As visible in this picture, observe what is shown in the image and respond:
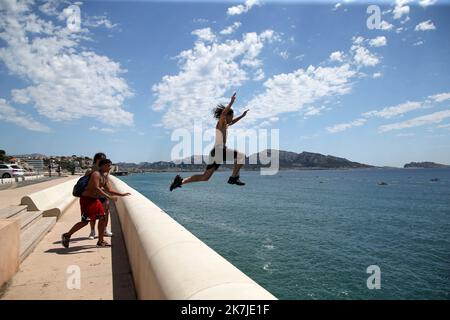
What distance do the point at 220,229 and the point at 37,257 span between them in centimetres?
2508

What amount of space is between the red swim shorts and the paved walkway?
0.64 metres

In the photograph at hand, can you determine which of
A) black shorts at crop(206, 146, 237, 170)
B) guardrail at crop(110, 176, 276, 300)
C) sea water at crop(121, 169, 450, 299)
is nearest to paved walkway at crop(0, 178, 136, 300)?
guardrail at crop(110, 176, 276, 300)

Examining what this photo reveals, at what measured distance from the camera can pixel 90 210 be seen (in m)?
6.71

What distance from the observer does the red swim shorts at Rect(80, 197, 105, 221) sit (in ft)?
22.0

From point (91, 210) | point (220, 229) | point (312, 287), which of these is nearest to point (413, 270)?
point (312, 287)

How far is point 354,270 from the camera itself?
2070 cm

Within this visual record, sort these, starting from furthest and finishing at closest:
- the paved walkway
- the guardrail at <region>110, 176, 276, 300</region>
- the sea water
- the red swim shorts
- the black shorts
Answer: the sea water
the red swim shorts
the black shorts
the paved walkway
the guardrail at <region>110, 176, 276, 300</region>

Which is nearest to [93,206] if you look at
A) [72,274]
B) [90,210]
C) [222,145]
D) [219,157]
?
[90,210]

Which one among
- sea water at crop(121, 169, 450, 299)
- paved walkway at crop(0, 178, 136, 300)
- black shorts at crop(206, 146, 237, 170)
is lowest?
sea water at crop(121, 169, 450, 299)

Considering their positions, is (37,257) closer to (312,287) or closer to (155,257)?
(155,257)

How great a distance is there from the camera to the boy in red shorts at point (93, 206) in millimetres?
6500

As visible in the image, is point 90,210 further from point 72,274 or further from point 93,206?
point 72,274

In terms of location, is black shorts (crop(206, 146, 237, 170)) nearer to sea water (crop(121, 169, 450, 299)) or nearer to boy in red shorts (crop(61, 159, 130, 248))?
boy in red shorts (crop(61, 159, 130, 248))

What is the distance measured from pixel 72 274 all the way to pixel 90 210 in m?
2.02
